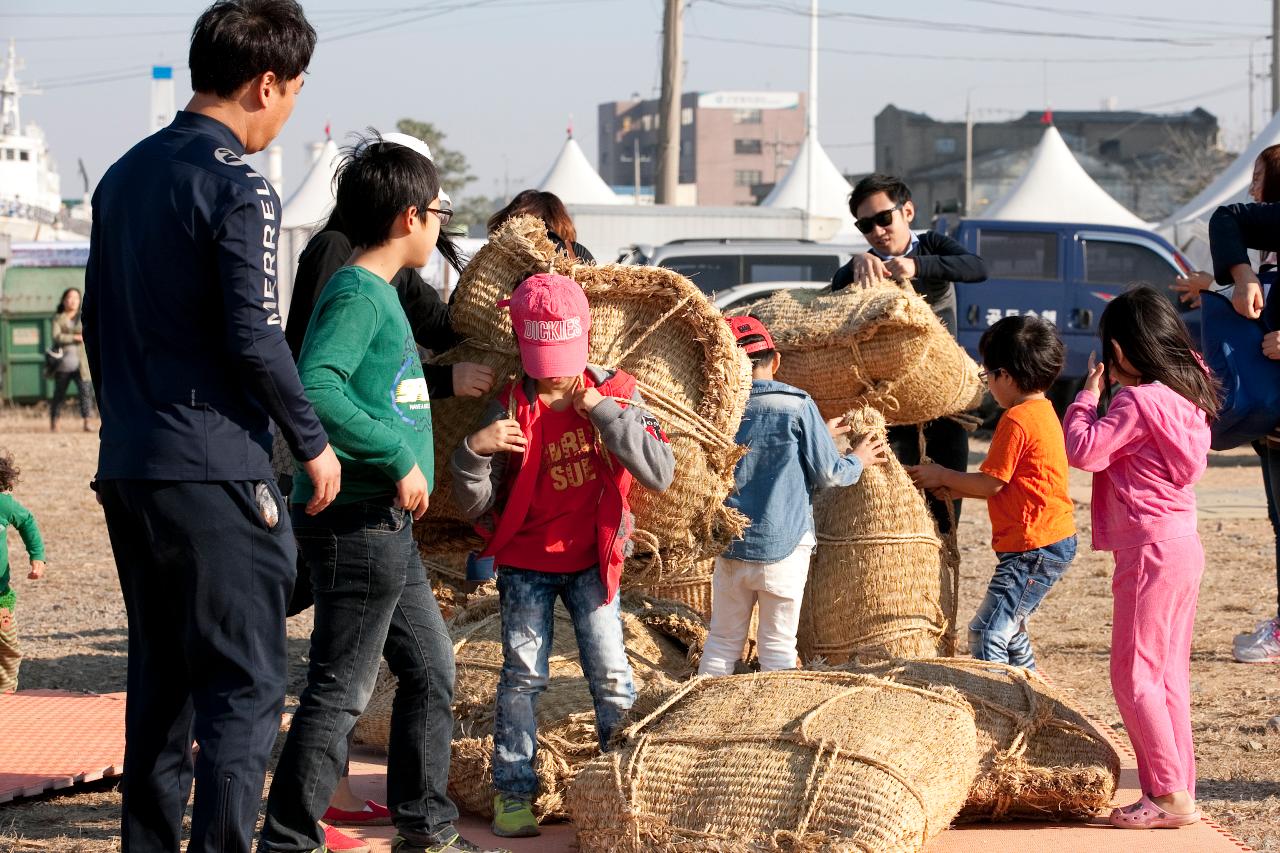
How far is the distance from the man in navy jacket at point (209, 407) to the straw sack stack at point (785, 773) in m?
1.02

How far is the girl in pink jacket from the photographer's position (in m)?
4.32

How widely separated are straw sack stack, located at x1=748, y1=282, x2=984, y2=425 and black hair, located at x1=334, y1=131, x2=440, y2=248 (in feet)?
6.93

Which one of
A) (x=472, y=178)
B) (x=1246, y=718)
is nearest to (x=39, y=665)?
(x=1246, y=718)

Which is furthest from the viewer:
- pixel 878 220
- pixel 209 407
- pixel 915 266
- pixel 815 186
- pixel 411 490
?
pixel 815 186

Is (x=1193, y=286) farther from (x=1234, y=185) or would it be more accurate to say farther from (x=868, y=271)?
(x=1234, y=185)

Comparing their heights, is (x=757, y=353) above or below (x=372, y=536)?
above

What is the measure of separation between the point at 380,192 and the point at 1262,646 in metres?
4.69

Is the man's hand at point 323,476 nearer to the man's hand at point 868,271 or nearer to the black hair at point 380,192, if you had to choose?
the black hair at point 380,192

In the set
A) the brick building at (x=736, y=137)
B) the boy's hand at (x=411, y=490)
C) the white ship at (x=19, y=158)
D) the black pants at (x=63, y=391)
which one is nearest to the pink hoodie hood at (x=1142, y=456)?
the boy's hand at (x=411, y=490)

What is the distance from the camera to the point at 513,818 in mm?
4238

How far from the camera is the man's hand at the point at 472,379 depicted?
4.44m

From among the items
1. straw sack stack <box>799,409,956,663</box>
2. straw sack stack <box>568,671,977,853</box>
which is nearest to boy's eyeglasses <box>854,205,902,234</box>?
straw sack stack <box>799,409,956,663</box>

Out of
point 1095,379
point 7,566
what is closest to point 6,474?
point 7,566

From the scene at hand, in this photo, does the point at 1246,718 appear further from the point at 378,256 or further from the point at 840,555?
the point at 378,256
